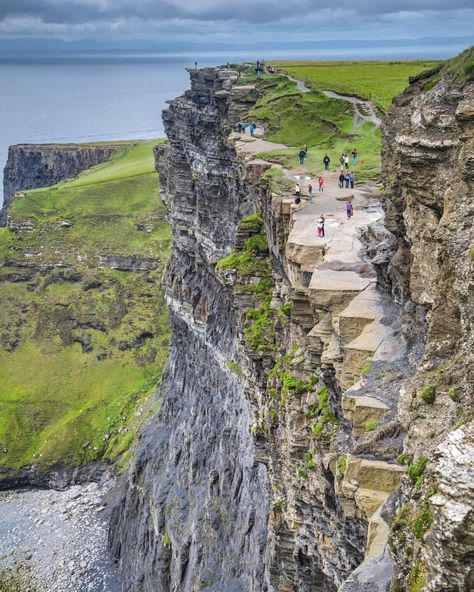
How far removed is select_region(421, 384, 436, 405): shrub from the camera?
1852 centimetres

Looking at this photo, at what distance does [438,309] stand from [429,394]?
264cm

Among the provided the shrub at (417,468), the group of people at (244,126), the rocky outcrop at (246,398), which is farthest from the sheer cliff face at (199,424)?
the shrub at (417,468)

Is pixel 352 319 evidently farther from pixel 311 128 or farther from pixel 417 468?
pixel 311 128

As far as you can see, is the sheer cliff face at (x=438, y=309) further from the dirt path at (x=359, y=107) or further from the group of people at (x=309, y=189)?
the dirt path at (x=359, y=107)

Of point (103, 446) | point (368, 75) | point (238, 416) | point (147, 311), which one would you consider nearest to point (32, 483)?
point (103, 446)

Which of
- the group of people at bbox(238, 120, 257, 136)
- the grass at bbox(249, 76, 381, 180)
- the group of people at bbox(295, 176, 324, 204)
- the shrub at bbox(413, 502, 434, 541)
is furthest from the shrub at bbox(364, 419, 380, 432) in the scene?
the group of people at bbox(238, 120, 257, 136)

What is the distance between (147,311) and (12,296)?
26209 millimetres

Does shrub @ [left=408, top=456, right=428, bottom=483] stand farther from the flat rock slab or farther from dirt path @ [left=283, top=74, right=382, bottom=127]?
dirt path @ [left=283, top=74, right=382, bottom=127]

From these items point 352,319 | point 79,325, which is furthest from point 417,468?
point 79,325

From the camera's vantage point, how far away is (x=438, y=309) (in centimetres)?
2023

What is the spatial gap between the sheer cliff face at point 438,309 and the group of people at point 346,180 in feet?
70.6

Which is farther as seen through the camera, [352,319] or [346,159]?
[346,159]

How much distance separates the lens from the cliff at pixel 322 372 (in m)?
18.2

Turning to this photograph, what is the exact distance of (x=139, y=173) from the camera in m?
180
